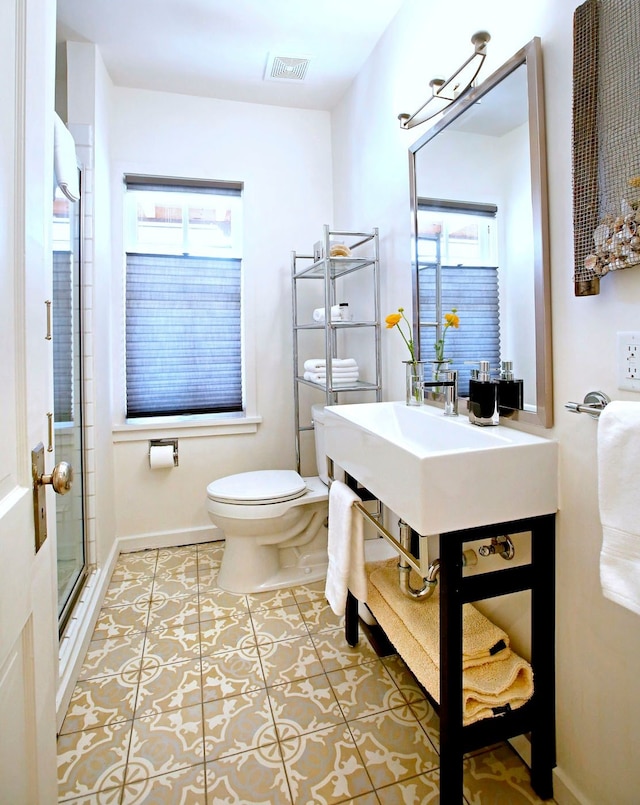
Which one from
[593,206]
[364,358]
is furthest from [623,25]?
[364,358]

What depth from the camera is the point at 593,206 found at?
988 mm

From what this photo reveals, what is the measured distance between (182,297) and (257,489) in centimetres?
124

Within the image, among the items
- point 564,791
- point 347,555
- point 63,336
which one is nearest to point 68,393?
point 63,336

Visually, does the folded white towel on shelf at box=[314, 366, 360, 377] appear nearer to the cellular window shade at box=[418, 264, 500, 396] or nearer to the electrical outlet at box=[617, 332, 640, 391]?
the cellular window shade at box=[418, 264, 500, 396]

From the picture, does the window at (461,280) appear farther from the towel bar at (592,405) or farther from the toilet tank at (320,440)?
the toilet tank at (320,440)

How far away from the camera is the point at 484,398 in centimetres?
131

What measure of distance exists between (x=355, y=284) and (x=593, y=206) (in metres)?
1.65

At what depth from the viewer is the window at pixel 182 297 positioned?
2.65 m

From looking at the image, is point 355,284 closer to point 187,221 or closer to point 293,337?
point 293,337

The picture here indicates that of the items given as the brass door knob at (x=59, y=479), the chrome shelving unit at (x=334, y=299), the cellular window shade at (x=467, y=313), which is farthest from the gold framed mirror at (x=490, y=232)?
the brass door knob at (x=59, y=479)

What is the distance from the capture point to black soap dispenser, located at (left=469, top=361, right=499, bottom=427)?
130cm

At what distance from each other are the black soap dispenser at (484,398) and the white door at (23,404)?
1057 mm

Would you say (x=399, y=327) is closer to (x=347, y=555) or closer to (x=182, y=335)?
(x=347, y=555)

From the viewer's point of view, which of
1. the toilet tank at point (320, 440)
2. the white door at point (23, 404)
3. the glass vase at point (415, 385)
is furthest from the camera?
the toilet tank at point (320, 440)
